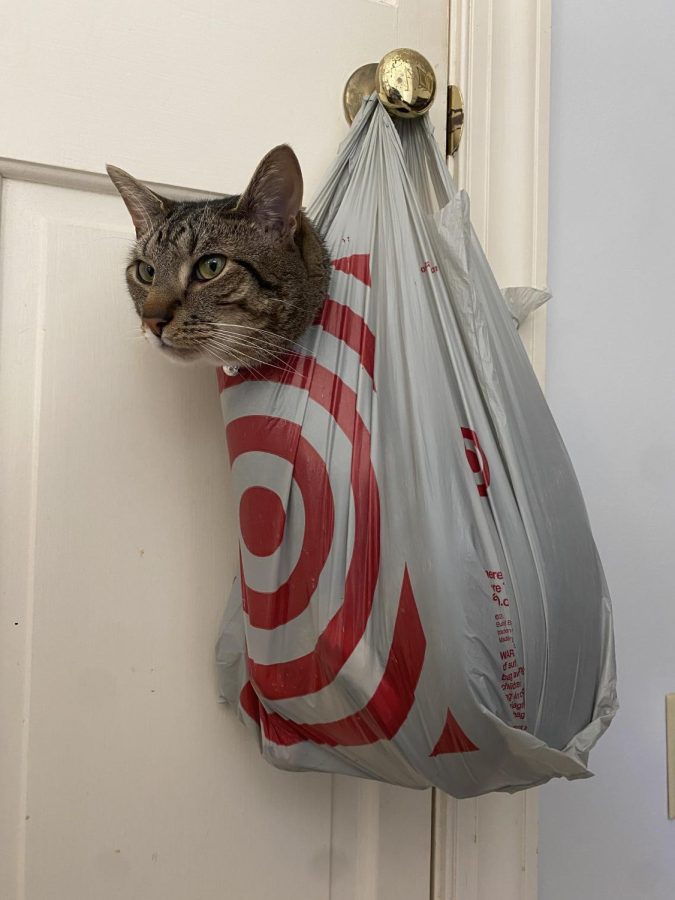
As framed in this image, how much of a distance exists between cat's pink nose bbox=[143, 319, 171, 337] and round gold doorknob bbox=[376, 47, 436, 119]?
12.6 inches

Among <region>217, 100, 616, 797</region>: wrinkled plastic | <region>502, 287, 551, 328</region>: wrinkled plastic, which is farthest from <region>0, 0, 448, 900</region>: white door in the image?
<region>502, 287, 551, 328</region>: wrinkled plastic

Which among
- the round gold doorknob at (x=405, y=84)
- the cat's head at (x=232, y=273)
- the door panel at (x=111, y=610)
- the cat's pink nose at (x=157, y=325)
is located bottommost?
the door panel at (x=111, y=610)

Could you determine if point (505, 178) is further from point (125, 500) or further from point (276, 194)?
point (125, 500)

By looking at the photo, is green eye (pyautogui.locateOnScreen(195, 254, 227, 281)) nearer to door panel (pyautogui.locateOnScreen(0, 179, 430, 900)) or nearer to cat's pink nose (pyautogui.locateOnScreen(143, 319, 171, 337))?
cat's pink nose (pyautogui.locateOnScreen(143, 319, 171, 337))

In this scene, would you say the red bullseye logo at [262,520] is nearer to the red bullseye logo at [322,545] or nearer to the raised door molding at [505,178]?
the red bullseye logo at [322,545]

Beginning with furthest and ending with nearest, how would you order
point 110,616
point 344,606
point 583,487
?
point 583,487, point 110,616, point 344,606

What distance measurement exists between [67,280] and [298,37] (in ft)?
1.10

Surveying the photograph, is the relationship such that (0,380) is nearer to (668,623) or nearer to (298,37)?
(298,37)

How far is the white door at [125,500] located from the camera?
0.67 metres

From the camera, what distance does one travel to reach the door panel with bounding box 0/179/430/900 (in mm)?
668

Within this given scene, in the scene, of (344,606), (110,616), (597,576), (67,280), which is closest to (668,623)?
(597,576)

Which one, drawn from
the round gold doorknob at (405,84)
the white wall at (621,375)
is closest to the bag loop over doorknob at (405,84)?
the round gold doorknob at (405,84)

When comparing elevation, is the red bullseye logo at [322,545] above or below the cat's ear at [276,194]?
below

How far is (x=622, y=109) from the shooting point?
0.91m
